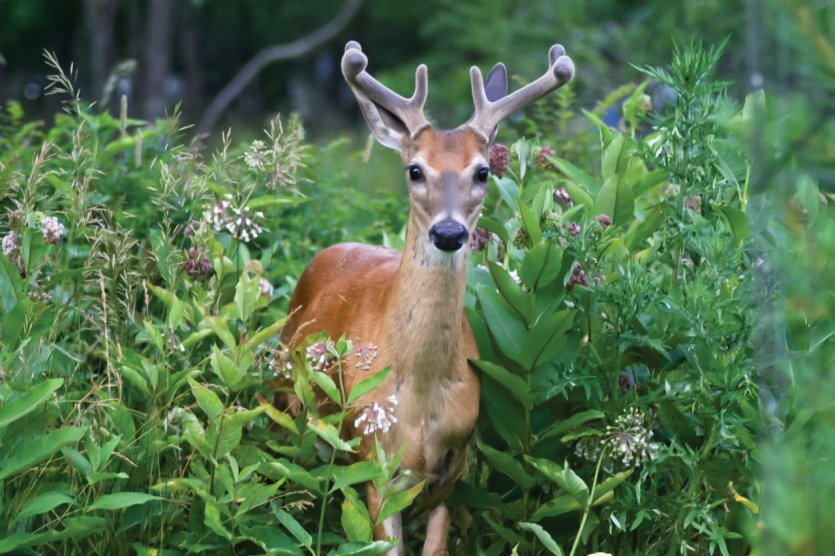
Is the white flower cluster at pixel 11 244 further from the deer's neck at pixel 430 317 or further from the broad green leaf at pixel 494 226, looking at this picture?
the broad green leaf at pixel 494 226

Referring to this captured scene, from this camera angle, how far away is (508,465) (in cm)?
429

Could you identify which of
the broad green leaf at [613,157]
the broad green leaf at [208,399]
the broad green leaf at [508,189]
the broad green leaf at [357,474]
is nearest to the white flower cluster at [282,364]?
the broad green leaf at [208,399]

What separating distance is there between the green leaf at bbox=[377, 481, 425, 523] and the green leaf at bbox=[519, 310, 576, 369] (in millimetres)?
664

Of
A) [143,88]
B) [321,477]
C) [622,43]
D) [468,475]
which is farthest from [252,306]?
[143,88]

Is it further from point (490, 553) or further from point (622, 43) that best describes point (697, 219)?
point (622, 43)

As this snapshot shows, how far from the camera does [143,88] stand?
1923 cm

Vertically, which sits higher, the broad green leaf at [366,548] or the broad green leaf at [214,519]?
the broad green leaf at [214,519]

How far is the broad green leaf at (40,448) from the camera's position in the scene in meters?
3.72

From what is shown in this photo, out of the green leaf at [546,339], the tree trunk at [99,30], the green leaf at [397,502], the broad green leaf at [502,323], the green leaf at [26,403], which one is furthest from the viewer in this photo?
the tree trunk at [99,30]

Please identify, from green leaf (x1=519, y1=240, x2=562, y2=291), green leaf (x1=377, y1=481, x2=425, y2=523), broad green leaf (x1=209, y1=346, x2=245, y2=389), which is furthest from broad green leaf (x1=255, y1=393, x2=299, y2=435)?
green leaf (x1=519, y1=240, x2=562, y2=291)

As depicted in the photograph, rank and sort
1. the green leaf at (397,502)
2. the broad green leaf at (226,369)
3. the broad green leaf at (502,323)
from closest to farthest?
1. the green leaf at (397,502)
2. the broad green leaf at (226,369)
3. the broad green leaf at (502,323)

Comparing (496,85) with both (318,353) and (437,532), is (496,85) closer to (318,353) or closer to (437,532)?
(318,353)

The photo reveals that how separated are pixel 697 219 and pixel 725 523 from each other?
100 centimetres

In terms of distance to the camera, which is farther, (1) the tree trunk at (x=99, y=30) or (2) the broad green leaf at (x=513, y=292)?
(1) the tree trunk at (x=99, y=30)
